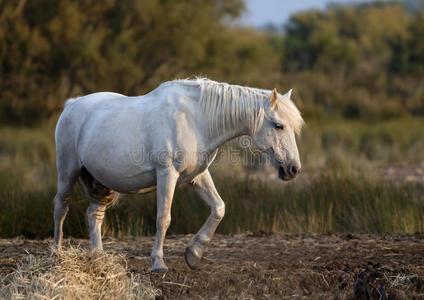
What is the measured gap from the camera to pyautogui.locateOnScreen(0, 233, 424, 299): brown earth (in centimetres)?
486

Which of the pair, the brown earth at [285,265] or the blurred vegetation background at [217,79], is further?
the blurred vegetation background at [217,79]

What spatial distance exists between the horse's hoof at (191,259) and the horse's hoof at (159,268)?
236 mm

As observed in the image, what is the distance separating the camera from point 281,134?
543cm

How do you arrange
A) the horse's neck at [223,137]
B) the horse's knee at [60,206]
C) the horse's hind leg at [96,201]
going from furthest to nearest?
the horse's knee at [60,206] → the horse's hind leg at [96,201] → the horse's neck at [223,137]

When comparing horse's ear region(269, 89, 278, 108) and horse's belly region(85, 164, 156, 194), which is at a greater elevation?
horse's ear region(269, 89, 278, 108)

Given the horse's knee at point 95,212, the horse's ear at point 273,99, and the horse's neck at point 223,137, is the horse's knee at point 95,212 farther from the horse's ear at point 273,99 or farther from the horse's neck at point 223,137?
the horse's ear at point 273,99

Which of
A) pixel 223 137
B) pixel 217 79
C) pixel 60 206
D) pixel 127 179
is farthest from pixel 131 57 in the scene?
pixel 223 137

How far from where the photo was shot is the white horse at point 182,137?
5418mm

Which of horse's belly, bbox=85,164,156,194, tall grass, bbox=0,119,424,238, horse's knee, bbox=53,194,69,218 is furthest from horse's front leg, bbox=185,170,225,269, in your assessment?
tall grass, bbox=0,119,424,238

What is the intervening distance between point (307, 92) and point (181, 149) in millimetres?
20180

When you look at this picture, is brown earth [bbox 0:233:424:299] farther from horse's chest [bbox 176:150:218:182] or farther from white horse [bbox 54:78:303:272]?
horse's chest [bbox 176:150:218:182]

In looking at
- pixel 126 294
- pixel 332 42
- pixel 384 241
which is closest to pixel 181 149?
pixel 126 294

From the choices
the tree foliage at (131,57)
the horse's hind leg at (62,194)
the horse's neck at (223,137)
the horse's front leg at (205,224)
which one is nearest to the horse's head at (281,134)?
the horse's neck at (223,137)

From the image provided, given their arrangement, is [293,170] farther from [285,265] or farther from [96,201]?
[96,201]
